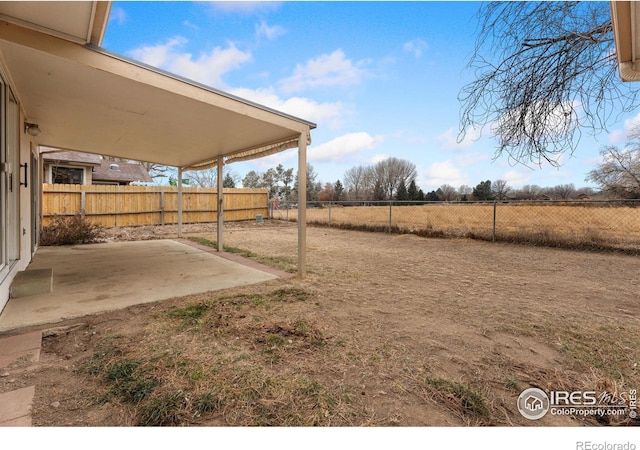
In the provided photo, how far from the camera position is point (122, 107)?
3.48 meters

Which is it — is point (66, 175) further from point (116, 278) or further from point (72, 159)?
point (116, 278)

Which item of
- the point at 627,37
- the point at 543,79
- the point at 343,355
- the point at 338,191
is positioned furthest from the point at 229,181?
the point at 627,37

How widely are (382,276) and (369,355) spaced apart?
2.45 m

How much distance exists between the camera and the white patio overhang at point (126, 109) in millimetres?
2396

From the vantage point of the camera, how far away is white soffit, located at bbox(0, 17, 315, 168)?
241cm

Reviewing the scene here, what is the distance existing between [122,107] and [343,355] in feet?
12.0

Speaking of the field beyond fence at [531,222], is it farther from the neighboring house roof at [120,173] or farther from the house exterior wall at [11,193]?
the neighboring house roof at [120,173]

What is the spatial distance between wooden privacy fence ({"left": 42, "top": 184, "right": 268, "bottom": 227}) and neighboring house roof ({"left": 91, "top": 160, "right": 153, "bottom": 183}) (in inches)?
256

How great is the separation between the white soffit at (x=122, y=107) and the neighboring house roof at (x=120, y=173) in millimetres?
12470

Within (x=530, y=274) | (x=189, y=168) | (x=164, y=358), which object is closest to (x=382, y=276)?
(x=530, y=274)

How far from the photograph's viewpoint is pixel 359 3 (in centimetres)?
316

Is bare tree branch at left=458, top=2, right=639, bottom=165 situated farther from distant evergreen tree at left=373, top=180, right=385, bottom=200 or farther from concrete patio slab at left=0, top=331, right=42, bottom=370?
distant evergreen tree at left=373, top=180, right=385, bottom=200

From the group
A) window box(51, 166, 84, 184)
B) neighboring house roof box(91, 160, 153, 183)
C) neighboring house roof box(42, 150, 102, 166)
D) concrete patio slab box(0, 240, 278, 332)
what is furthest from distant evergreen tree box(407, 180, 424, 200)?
concrete patio slab box(0, 240, 278, 332)
